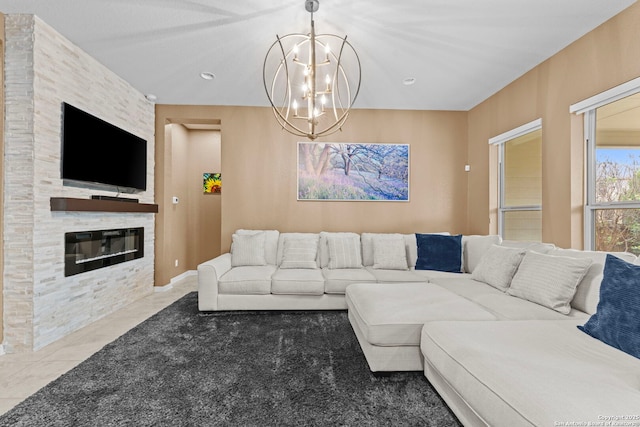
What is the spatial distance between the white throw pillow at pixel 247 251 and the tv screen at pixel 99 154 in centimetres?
147

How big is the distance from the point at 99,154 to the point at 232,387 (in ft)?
8.92

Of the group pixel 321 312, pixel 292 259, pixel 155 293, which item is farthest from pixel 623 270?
pixel 155 293

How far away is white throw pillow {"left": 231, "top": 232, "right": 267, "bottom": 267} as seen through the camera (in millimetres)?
3582

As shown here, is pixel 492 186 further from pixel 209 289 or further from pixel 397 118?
pixel 209 289

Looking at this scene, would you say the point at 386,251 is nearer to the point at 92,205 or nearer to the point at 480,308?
the point at 480,308

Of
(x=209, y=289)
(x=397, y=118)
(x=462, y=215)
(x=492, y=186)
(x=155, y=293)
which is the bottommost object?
(x=155, y=293)

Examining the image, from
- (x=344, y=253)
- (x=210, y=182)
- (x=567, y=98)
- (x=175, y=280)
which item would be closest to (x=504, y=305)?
(x=344, y=253)

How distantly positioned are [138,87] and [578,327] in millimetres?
4779

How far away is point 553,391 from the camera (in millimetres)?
999

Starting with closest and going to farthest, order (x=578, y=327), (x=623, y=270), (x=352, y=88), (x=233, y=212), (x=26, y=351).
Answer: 1. (x=623, y=270)
2. (x=578, y=327)
3. (x=26, y=351)
4. (x=352, y=88)
5. (x=233, y=212)

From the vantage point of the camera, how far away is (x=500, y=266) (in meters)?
2.53

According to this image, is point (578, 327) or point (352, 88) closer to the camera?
point (578, 327)

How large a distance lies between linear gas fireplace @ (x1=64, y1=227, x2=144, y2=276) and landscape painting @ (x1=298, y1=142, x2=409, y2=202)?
7.25 ft

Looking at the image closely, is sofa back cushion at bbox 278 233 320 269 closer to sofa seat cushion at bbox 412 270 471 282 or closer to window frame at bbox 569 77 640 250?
sofa seat cushion at bbox 412 270 471 282
